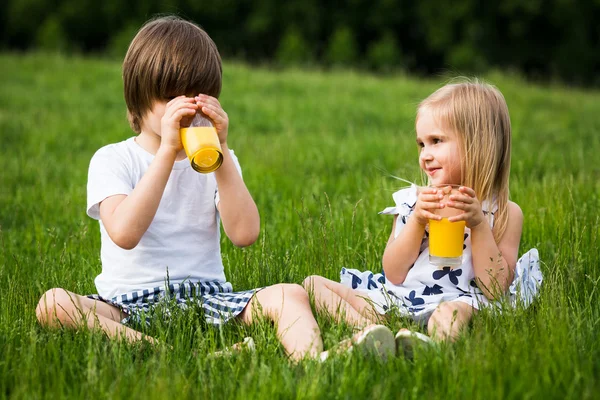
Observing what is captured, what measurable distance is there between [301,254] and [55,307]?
1.15 meters

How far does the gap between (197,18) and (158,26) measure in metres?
21.3

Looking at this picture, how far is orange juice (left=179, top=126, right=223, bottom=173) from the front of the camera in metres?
2.27

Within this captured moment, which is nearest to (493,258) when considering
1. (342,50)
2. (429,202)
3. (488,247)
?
(488,247)

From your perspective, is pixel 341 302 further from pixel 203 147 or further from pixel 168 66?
pixel 168 66

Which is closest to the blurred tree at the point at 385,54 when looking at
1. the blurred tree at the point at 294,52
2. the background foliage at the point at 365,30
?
the background foliage at the point at 365,30

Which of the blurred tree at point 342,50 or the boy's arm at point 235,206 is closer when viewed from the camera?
the boy's arm at point 235,206

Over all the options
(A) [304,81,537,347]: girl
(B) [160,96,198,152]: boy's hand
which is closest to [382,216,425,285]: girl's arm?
(A) [304,81,537,347]: girl

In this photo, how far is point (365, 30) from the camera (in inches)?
913

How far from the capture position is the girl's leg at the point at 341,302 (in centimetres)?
257

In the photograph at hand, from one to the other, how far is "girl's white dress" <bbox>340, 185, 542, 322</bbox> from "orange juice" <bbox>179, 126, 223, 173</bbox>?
761 millimetres

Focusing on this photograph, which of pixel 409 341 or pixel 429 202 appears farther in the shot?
pixel 429 202

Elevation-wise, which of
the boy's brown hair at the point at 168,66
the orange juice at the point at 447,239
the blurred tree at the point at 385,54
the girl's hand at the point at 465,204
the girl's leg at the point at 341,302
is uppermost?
the blurred tree at the point at 385,54

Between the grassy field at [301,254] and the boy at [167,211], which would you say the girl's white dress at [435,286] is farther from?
the boy at [167,211]

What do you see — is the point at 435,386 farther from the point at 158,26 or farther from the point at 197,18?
the point at 197,18
